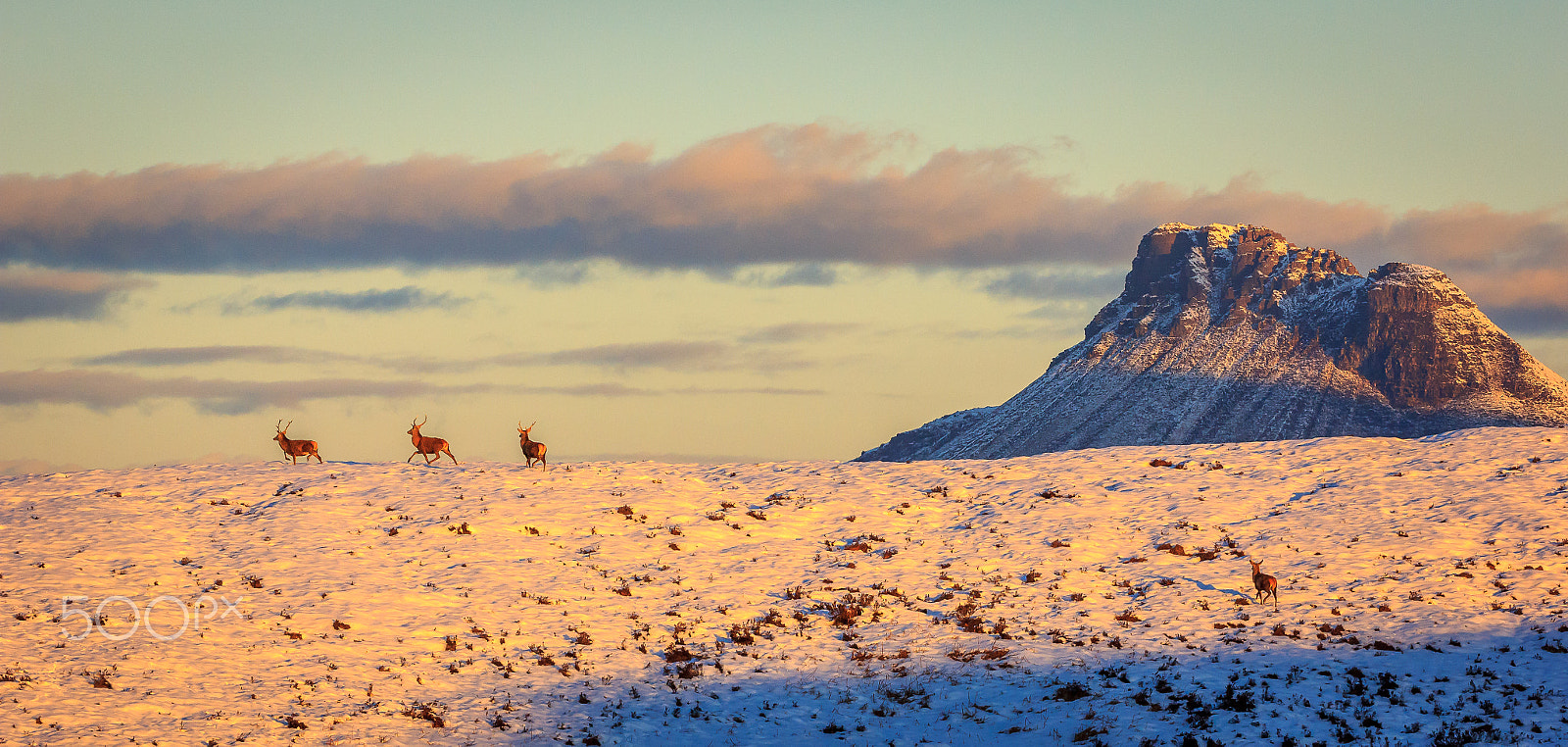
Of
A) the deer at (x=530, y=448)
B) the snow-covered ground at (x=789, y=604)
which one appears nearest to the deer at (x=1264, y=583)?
the snow-covered ground at (x=789, y=604)

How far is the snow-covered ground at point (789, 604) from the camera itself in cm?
2541

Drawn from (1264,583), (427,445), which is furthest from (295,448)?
(1264,583)

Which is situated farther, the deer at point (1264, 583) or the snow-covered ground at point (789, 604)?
the deer at point (1264, 583)

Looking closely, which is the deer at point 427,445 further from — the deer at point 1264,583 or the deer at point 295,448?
the deer at point 1264,583

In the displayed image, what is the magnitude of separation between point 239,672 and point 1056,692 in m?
17.3

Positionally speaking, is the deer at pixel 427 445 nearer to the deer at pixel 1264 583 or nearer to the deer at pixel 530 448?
the deer at pixel 530 448

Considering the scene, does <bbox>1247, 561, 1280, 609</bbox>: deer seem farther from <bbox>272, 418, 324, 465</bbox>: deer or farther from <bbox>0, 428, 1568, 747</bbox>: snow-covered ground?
<bbox>272, 418, 324, 465</bbox>: deer

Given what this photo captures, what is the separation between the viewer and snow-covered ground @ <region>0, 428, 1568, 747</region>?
25.4 metres

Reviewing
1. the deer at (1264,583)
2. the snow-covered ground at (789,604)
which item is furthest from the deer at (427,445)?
the deer at (1264,583)

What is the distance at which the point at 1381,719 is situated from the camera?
24922 mm

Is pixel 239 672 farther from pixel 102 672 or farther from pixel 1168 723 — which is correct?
pixel 1168 723

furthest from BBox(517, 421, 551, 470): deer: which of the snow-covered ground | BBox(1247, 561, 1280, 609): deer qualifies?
BBox(1247, 561, 1280, 609): deer

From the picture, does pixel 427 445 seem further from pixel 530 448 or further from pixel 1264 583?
pixel 1264 583

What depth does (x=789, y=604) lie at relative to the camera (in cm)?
3297
